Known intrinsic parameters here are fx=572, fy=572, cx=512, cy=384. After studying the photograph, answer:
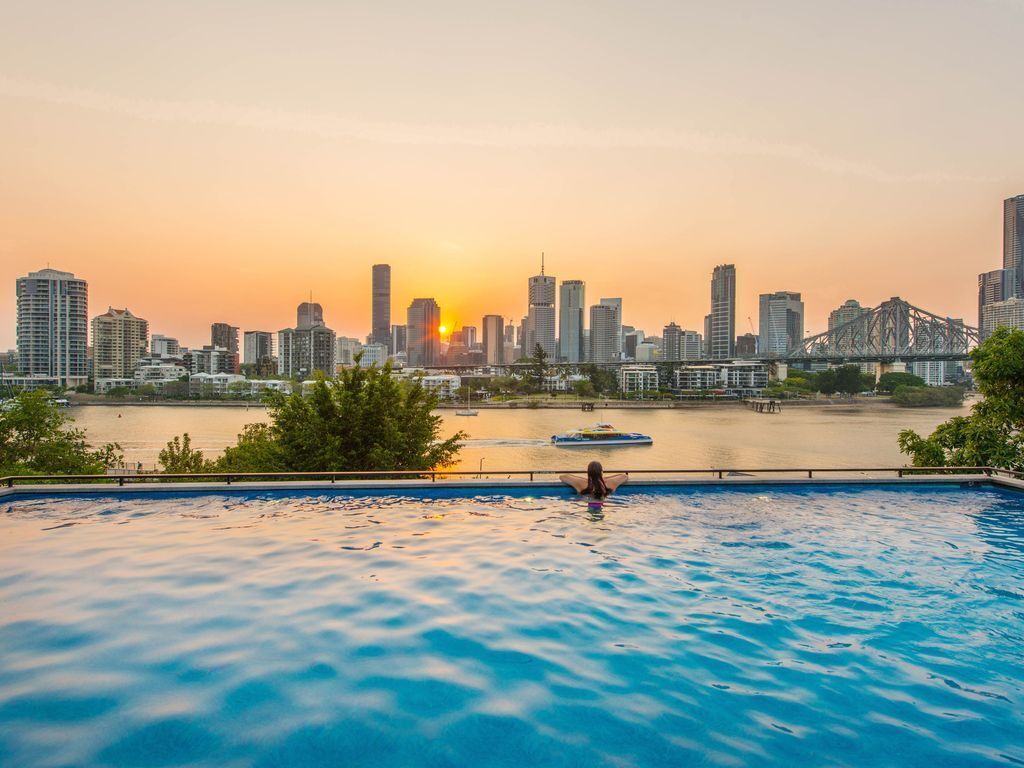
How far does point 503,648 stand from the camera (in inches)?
185

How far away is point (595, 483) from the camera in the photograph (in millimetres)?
9680

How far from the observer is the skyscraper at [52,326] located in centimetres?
12444

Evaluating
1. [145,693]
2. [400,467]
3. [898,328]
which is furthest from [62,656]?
[898,328]

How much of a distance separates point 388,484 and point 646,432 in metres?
51.4

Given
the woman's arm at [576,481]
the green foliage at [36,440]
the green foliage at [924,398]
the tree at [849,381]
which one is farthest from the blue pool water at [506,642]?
the tree at [849,381]

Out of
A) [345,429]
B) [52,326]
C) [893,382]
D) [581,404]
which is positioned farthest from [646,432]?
[52,326]

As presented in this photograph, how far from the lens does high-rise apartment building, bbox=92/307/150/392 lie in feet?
470

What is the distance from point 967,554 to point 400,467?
12.3m

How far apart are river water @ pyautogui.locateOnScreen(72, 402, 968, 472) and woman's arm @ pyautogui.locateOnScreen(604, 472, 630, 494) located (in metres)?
21.4

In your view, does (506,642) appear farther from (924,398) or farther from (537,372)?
(924,398)

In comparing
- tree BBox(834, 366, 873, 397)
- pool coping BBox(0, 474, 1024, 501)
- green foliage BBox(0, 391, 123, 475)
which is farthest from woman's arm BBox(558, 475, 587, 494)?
tree BBox(834, 366, 873, 397)

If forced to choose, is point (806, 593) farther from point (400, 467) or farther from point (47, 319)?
point (47, 319)

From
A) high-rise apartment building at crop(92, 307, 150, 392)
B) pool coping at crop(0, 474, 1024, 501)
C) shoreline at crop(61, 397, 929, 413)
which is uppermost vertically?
high-rise apartment building at crop(92, 307, 150, 392)

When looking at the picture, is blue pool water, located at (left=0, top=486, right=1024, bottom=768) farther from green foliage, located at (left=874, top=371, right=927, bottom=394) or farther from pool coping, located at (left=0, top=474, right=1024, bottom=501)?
green foliage, located at (left=874, top=371, right=927, bottom=394)
